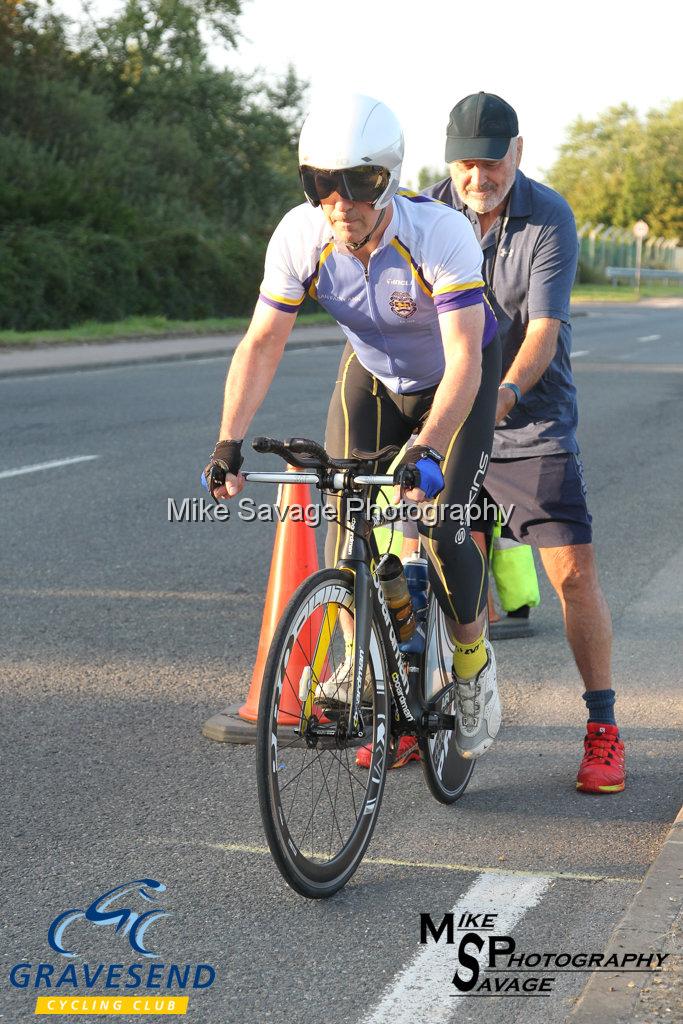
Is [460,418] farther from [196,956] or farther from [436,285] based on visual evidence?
[196,956]

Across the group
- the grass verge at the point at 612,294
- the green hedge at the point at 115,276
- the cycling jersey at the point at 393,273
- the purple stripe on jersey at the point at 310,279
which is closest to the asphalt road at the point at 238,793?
the cycling jersey at the point at 393,273

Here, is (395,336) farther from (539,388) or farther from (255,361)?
(539,388)

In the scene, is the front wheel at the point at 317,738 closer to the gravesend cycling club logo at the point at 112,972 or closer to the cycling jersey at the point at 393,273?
the gravesend cycling club logo at the point at 112,972

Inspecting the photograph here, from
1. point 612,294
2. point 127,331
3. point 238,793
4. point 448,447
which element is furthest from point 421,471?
point 612,294

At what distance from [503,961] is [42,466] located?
7974 mm

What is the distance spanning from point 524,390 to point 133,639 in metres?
2.35

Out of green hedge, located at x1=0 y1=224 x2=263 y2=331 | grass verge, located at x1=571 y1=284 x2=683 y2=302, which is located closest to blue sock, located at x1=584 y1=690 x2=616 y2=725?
green hedge, located at x1=0 y1=224 x2=263 y2=331

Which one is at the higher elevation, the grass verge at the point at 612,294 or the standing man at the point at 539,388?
the standing man at the point at 539,388

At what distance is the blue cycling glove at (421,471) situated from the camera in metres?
3.40

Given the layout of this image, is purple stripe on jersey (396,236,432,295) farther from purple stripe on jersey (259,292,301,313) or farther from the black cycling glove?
the black cycling glove

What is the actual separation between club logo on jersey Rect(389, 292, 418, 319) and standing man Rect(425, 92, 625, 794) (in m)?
0.63

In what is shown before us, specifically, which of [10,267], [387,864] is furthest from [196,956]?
[10,267]

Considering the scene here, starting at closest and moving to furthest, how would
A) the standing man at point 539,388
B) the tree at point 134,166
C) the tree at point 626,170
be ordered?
the standing man at point 539,388, the tree at point 134,166, the tree at point 626,170

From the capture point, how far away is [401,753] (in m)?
4.27
